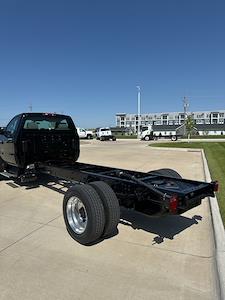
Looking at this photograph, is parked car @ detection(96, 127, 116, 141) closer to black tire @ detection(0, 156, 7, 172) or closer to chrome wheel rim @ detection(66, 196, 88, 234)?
black tire @ detection(0, 156, 7, 172)

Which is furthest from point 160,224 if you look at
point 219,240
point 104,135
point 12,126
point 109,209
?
point 104,135

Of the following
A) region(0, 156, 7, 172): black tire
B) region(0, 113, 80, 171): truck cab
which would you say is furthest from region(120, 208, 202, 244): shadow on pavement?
region(0, 156, 7, 172): black tire

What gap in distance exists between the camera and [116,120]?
486 feet

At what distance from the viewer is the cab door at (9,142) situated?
761cm

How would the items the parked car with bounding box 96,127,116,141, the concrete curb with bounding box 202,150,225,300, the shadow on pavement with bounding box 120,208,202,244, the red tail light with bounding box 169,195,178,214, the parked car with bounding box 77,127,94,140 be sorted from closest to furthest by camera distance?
the concrete curb with bounding box 202,150,225,300
the red tail light with bounding box 169,195,178,214
the shadow on pavement with bounding box 120,208,202,244
the parked car with bounding box 96,127,116,141
the parked car with bounding box 77,127,94,140

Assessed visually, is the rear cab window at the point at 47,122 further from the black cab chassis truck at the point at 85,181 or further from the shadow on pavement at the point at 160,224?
the shadow on pavement at the point at 160,224

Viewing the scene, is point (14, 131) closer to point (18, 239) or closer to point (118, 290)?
point (18, 239)

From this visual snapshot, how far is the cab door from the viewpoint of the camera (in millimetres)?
→ 7605

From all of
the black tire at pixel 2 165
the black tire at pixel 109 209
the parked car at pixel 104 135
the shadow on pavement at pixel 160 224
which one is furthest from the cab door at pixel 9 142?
the parked car at pixel 104 135

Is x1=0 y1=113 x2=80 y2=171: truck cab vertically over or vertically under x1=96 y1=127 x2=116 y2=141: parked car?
over

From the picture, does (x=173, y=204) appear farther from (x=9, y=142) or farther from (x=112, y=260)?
(x=9, y=142)

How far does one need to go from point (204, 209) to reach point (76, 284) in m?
3.90

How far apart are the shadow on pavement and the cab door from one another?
346 cm

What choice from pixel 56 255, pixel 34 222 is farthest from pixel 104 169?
pixel 56 255
